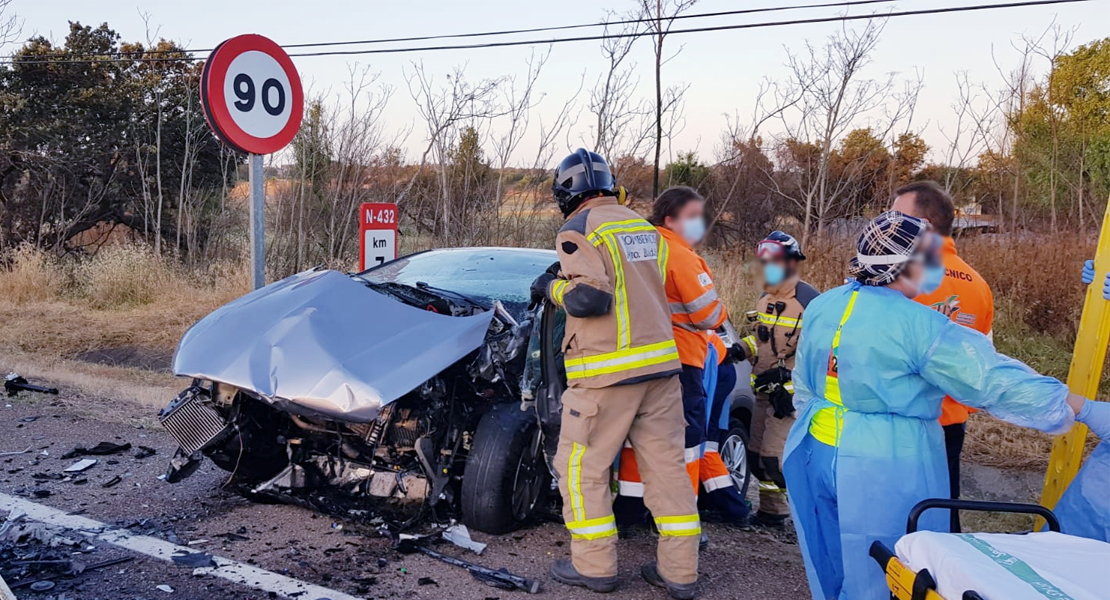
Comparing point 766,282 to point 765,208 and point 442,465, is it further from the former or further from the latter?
point 765,208

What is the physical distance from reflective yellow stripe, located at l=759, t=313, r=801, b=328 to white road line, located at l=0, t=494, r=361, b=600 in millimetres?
2638

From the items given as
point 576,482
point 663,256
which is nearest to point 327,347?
point 576,482

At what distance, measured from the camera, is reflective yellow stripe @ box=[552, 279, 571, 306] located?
357 centimetres

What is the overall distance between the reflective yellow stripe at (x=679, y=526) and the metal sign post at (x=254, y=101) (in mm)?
3093

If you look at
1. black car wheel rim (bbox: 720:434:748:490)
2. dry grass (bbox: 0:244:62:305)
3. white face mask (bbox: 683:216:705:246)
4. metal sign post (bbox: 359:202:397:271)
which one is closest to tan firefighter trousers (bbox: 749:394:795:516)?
black car wheel rim (bbox: 720:434:748:490)

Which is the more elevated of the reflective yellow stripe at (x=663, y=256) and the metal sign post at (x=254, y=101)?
the metal sign post at (x=254, y=101)

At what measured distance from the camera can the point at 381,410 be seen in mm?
3799

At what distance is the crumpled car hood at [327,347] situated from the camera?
12.1 ft

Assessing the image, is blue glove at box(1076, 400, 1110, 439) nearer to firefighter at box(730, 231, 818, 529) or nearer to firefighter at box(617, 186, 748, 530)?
firefighter at box(617, 186, 748, 530)

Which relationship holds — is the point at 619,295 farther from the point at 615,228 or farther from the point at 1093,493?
the point at 1093,493

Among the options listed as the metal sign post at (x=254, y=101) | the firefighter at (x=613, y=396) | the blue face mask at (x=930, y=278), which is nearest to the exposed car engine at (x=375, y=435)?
the firefighter at (x=613, y=396)

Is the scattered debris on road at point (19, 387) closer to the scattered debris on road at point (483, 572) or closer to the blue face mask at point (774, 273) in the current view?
the scattered debris on road at point (483, 572)

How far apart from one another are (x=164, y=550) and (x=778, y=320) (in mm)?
3289

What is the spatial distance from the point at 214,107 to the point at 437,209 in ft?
27.4
